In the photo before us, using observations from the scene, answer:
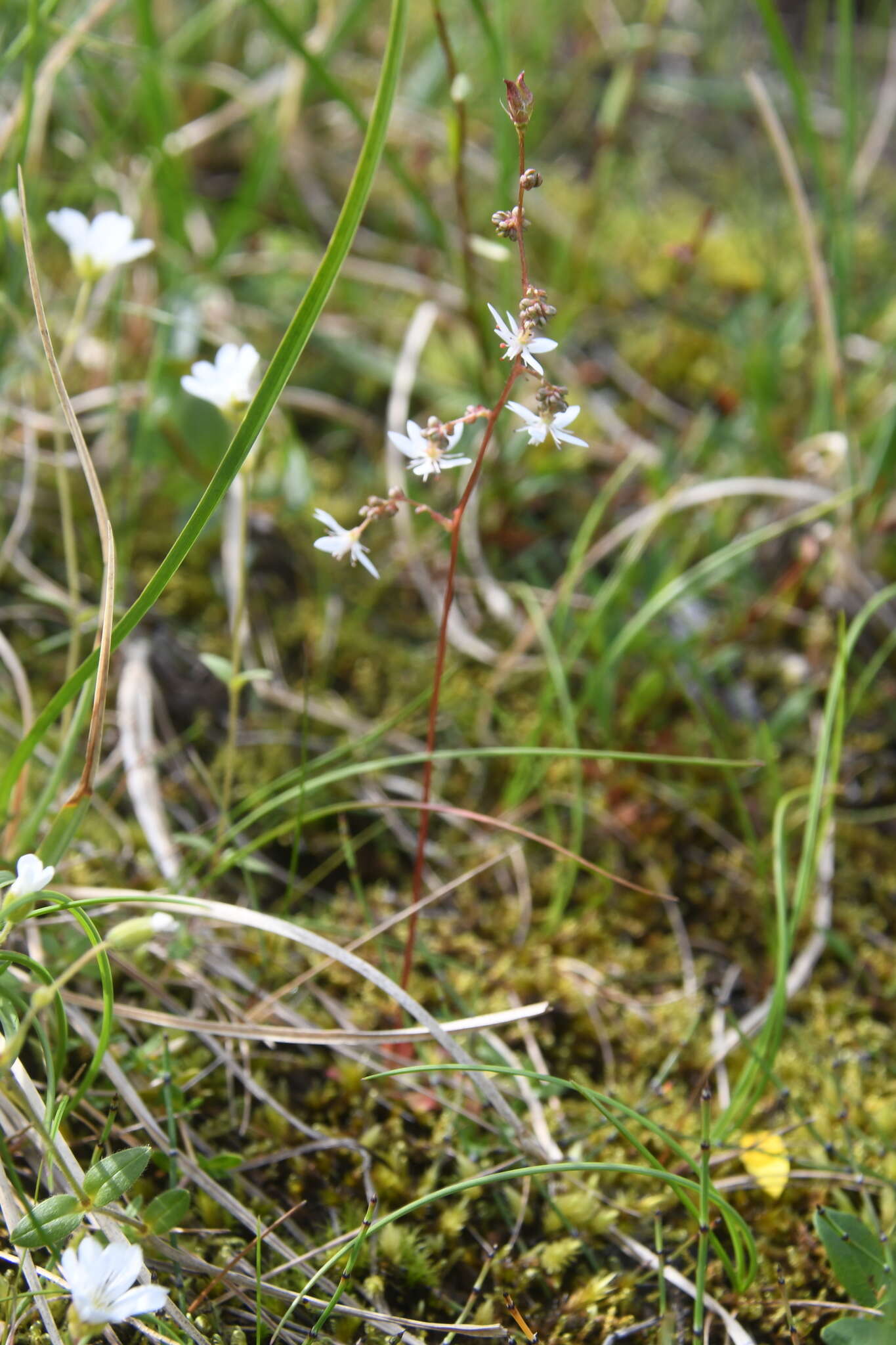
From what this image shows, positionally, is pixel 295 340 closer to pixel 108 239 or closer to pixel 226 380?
pixel 226 380

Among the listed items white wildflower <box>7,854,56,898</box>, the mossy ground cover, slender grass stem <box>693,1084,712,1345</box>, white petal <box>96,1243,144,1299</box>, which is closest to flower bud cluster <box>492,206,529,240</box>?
the mossy ground cover

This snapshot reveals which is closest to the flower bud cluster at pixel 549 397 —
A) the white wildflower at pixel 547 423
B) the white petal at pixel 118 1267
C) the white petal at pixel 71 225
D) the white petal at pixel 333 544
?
the white wildflower at pixel 547 423

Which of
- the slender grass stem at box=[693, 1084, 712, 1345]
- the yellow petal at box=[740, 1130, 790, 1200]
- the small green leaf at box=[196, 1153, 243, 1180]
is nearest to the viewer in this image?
the slender grass stem at box=[693, 1084, 712, 1345]

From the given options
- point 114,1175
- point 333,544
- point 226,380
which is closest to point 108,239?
point 226,380

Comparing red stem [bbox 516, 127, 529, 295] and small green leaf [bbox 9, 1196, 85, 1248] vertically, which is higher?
red stem [bbox 516, 127, 529, 295]

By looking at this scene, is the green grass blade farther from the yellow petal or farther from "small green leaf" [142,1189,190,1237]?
the yellow petal

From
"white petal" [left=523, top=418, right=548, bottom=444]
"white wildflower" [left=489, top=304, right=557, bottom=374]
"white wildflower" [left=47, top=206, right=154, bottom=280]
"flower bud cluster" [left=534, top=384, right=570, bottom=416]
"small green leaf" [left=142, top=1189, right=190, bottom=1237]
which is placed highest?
"white wildflower" [left=47, top=206, right=154, bottom=280]

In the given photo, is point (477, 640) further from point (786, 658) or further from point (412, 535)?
point (786, 658)
